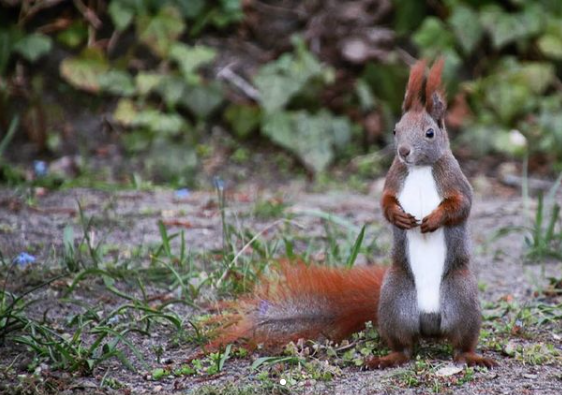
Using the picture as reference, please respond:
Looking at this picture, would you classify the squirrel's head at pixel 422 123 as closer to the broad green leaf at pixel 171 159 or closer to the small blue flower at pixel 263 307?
A: the small blue flower at pixel 263 307

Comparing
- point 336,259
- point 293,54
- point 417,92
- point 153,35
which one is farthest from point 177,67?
point 417,92

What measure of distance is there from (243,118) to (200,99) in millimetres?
344

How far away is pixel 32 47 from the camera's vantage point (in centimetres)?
693

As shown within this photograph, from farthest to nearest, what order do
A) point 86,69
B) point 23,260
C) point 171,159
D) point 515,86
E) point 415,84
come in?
point 515,86
point 86,69
point 171,159
point 23,260
point 415,84

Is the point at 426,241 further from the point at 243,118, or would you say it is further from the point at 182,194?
the point at 243,118

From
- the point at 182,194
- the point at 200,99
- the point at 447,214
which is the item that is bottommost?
the point at 182,194

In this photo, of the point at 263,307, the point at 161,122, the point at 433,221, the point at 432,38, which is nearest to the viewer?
the point at 433,221

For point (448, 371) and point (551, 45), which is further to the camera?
point (551, 45)

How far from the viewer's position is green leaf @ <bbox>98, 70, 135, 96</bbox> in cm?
692

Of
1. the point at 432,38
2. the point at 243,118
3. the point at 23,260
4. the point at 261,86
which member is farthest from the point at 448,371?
the point at 432,38

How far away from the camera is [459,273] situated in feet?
9.59

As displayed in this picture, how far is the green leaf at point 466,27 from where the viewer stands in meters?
7.25

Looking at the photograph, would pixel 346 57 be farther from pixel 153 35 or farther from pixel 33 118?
pixel 33 118

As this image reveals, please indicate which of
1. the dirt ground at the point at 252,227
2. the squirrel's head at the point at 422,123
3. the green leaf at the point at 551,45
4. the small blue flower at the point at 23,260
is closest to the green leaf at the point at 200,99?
the dirt ground at the point at 252,227
